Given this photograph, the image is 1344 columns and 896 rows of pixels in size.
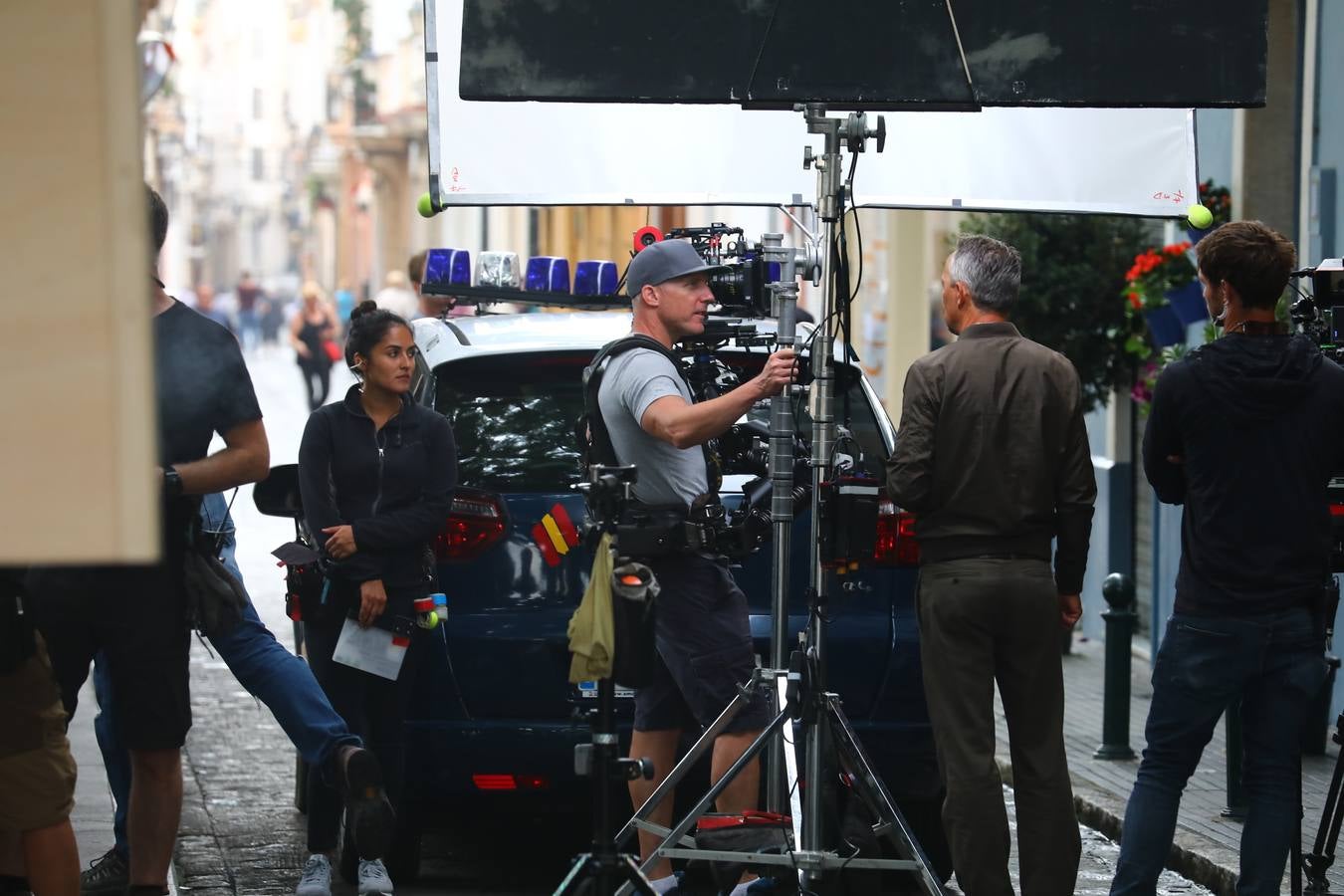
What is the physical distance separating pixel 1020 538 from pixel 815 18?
139 centimetres

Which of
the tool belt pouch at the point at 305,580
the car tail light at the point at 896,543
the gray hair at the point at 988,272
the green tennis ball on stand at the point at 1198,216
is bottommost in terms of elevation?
the tool belt pouch at the point at 305,580

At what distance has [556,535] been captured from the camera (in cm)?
590

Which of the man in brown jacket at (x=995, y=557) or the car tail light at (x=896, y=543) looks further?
the car tail light at (x=896, y=543)

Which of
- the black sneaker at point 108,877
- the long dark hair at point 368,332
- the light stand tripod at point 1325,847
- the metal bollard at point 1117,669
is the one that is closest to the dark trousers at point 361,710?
the black sneaker at point 108,877

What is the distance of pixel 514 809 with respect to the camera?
6070 millimetres

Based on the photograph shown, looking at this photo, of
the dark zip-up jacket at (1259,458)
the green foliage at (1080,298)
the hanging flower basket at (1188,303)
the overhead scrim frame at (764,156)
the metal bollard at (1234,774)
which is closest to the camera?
the dark zip-up jacket at (1259,458)

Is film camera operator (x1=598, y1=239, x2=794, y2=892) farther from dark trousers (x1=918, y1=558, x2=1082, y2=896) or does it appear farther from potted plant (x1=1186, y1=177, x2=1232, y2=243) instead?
potted plant (x1=1186, y1=177, x2=1232, y2=243)

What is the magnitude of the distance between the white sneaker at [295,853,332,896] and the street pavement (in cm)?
24

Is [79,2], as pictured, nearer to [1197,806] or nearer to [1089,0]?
[1089,0]

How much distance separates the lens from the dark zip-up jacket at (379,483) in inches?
235

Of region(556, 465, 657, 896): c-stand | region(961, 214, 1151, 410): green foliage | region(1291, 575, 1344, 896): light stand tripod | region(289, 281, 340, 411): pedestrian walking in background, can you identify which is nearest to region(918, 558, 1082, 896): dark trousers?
region(1291, 575, 1344, 896): light stand tripod

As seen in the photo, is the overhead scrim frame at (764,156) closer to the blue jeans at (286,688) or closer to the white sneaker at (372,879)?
the blue jeans at (286,688)

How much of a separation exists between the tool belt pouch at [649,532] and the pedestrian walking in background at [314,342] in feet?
77.7

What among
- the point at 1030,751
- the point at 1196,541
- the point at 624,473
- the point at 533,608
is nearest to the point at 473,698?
the point at 533,608
